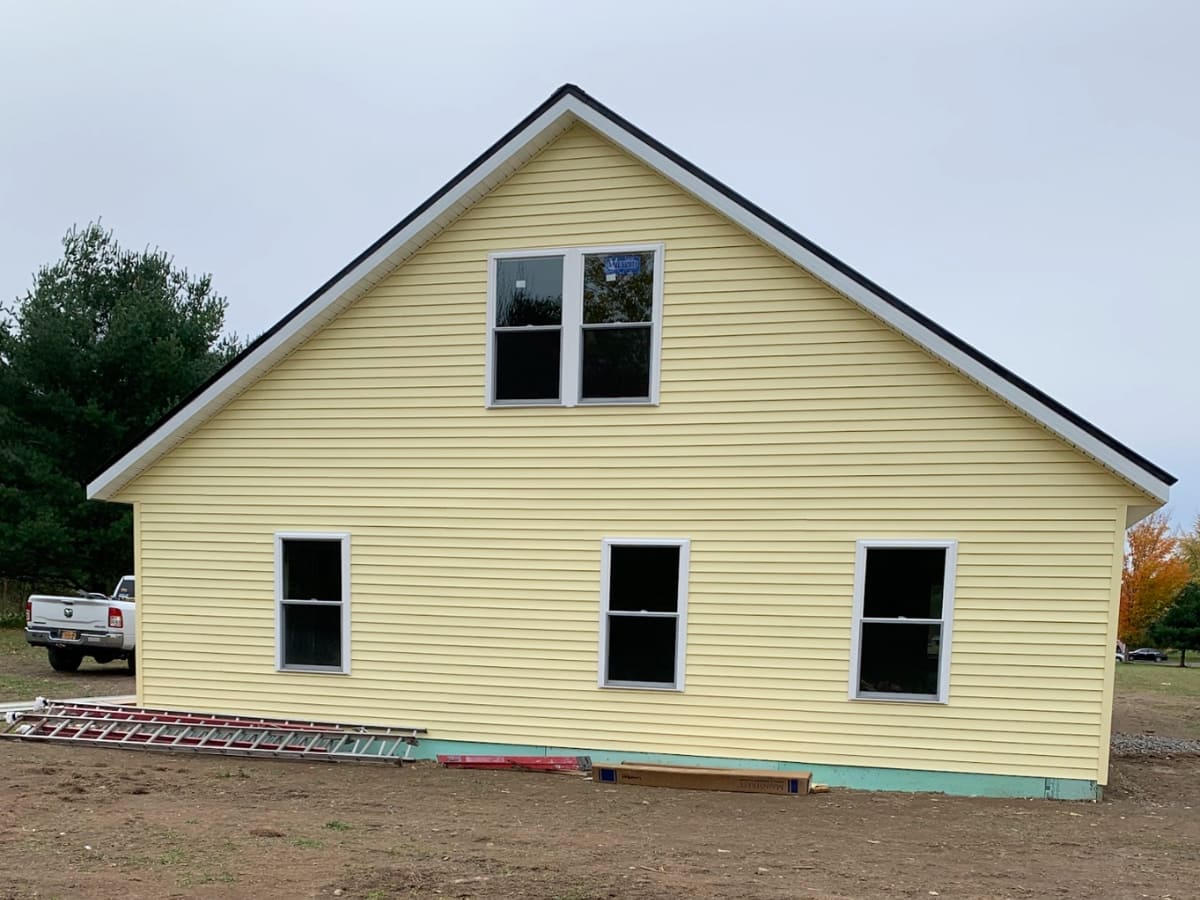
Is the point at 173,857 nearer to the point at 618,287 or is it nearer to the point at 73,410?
the point at 618,287

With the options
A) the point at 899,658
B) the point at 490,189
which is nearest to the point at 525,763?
the point at 899,658

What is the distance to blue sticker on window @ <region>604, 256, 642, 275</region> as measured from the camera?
9.62 m

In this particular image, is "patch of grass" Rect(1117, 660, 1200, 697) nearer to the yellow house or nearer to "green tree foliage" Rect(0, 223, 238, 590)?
the yellow house

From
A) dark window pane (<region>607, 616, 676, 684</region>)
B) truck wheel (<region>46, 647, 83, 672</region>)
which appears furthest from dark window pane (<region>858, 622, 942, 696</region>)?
truck wheel (<region>46, 647, 83, 672</region>)

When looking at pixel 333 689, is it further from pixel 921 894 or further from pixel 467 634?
pixel 921 894

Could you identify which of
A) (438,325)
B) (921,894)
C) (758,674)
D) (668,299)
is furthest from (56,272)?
(921,894)

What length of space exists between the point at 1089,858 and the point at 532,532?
5877 mm

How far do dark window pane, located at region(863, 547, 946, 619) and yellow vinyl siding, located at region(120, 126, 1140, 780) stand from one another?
22 cm

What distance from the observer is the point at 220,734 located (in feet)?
34.0

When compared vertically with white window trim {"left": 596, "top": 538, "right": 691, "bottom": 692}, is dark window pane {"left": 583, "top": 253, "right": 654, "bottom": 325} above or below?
above

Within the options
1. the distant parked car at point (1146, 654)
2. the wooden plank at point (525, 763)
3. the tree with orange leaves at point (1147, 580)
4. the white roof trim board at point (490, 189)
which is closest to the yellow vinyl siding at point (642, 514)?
the white roof trim board at point (490, 189)

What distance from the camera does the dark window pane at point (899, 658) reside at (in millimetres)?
8875

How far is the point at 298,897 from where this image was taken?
5.31 m

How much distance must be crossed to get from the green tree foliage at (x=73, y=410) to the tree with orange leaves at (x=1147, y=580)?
146 feet
